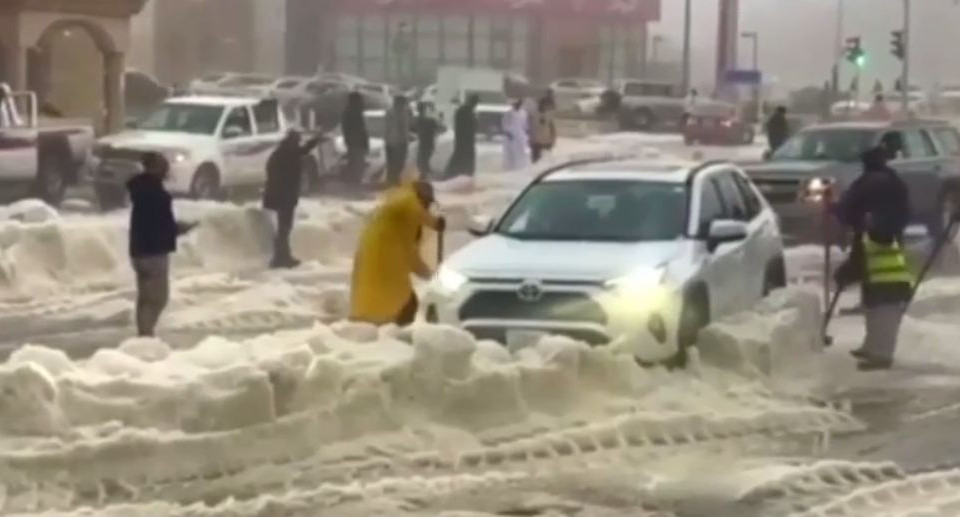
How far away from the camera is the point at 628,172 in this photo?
1625cm

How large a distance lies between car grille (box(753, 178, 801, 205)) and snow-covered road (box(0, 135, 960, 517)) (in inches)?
398

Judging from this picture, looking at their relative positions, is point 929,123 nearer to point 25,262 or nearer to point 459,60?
point 25,262

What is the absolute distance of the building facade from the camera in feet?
295

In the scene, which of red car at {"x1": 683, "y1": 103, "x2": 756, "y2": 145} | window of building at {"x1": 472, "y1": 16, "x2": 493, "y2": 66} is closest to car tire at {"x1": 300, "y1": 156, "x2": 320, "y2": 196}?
red car at {"x1": 683, "y1": 103, "x2": 756, "y2": 145}

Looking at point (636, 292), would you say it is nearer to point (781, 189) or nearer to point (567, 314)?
point (567, 314)

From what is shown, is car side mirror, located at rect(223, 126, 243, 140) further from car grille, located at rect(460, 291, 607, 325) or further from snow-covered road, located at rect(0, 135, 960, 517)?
Result: car grille, located at rect(460, 291, 607, 325)

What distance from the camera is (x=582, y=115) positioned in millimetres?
69000

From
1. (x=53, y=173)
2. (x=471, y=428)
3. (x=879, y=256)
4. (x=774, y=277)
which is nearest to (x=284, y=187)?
(x=774, y=277)

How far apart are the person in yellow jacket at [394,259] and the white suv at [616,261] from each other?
1.72ft

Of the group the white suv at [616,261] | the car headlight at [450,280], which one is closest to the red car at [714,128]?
the white suv at [616,261]

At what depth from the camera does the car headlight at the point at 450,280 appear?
561 inches

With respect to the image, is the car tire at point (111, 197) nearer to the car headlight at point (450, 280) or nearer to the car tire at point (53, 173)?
the car tire at point (53, 173)

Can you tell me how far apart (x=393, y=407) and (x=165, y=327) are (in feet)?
22.5

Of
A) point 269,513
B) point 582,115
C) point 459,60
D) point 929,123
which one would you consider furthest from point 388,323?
point 459,60
